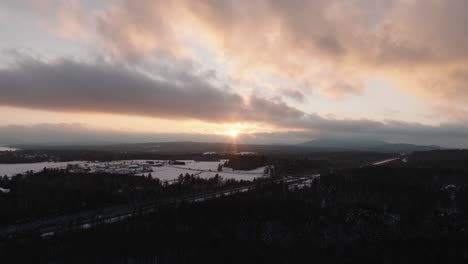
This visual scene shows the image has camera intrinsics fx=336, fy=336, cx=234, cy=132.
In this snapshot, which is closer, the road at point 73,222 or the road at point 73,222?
the road at point 73,222

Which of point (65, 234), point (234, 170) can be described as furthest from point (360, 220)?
point (234, 170)

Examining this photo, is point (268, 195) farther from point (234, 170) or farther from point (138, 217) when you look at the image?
point (234, 170)

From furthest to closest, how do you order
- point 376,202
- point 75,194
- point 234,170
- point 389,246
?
point 234,170
point 376,202
point 75,194
point 389,246

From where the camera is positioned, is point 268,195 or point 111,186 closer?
point 268,195

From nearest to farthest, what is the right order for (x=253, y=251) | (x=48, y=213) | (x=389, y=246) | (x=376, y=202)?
(x=253, y=251) → (x=389, y=246) → (x=48, y=213) → (x=376, y=202)

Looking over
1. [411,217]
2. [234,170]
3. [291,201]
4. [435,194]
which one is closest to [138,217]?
[291,201]

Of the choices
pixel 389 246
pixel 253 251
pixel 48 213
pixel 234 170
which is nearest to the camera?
pixel 253 251

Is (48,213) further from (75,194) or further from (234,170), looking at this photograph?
(234,170)

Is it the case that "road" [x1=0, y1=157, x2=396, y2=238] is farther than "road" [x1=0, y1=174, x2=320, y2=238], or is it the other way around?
"road" [x1=0, y1=157, x2=396, y2=238]

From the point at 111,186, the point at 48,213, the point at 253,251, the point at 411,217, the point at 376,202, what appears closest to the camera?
the point at 253,251
